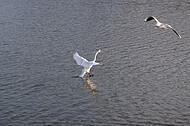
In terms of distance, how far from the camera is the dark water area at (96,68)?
15.5m

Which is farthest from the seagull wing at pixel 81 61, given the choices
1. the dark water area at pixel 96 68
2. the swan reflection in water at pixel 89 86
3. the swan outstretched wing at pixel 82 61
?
the swan reflection in water at pixel 89 86

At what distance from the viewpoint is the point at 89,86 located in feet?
60.4

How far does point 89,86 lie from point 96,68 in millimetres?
2527

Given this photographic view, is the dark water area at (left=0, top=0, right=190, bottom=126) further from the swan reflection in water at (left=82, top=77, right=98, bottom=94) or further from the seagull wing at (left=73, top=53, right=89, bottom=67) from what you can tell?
the seagull wing at (left=73, top=53, right=89, bottom=67)

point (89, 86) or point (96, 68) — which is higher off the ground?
point (96, 68)

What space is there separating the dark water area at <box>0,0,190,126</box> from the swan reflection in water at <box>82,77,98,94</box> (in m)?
0.06

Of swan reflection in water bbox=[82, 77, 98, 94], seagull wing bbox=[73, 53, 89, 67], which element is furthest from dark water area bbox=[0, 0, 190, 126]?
seagull wing bbox=[73, 53, 89, 67]

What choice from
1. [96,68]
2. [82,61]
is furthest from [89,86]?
[96,68]

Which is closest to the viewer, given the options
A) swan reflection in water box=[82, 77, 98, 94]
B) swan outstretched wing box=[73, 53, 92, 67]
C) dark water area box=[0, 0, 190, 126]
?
dark water area box=[0, 0, 190, 126]

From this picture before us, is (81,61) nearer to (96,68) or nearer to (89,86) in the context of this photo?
(96,68)

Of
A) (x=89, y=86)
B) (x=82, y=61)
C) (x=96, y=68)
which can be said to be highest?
(x=96, y=68)

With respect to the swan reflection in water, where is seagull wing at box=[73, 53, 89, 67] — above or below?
above

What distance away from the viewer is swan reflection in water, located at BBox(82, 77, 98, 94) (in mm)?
17797

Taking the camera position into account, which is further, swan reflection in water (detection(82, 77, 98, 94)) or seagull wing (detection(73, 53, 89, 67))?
seagull wing (detection(73, 53, 89, 67))
